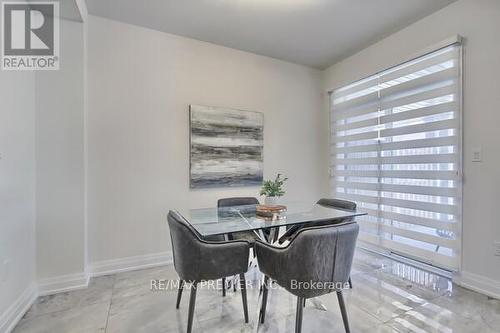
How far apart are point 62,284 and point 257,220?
1.91 m

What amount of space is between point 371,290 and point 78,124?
10.2ft

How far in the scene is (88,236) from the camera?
2.58 m

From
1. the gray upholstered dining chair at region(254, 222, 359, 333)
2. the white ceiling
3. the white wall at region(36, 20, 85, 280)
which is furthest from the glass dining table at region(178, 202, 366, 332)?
the white ceiling

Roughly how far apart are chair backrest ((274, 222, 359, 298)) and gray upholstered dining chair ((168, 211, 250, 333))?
1.11 ft

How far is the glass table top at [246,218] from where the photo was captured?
1.78m

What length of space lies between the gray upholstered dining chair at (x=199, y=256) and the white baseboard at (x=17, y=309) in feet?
4.01

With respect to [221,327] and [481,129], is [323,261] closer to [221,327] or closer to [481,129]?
[221,327]

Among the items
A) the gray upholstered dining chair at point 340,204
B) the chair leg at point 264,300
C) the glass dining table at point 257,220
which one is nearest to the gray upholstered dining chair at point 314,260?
the chair leg at point 264,300

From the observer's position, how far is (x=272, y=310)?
1.95m

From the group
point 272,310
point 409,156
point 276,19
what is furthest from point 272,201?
point 276,19

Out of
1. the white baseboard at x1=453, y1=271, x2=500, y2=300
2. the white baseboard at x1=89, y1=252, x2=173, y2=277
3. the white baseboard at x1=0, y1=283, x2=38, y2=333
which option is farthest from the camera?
the white baseboard at x1=89, y1=252, x2=173, y2=277

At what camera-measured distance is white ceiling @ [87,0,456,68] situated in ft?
8.01

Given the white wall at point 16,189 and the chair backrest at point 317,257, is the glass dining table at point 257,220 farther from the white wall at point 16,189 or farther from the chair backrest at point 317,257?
the white wall at point 16,189

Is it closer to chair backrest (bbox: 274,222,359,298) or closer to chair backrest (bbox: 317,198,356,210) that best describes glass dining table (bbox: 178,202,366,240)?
chair backrest (bbox: 317,198,356,210)
